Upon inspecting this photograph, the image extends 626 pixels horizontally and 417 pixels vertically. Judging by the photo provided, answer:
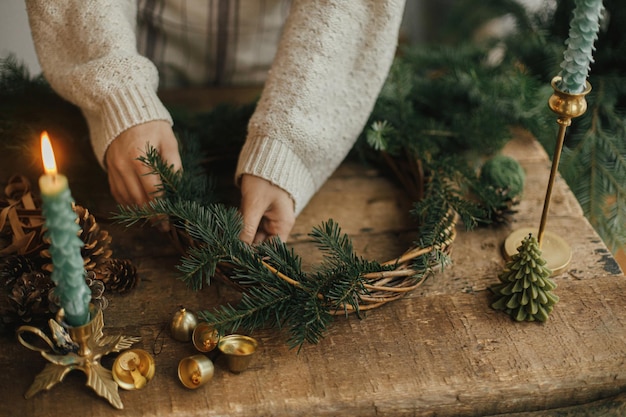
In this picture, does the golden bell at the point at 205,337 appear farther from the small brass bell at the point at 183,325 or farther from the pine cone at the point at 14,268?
the pine cone at the point at 14,268

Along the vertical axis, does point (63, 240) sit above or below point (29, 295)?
above

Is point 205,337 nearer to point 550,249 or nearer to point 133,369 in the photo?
point 133,369

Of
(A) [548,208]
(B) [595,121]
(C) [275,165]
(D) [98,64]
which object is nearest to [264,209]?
(C) [275,165]

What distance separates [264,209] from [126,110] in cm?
22

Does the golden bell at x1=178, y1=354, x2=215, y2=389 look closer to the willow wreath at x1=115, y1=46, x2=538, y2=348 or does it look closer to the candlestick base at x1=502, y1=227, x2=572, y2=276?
the willow wreath at x1=115, y1=46, x2=538, y2=348

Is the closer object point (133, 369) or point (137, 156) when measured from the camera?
point (133, 369)

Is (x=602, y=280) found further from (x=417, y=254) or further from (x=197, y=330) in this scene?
(x=197, y=330)

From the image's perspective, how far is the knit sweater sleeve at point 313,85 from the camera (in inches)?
33.7

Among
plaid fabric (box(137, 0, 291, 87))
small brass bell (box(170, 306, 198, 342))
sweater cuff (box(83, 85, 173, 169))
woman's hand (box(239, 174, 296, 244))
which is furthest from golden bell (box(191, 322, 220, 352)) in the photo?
plaid fabric (box(137, 0, 291, 87))

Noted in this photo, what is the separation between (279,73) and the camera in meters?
0.88

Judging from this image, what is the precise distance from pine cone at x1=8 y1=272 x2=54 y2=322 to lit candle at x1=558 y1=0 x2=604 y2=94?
631 mm

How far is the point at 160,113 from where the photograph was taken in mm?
847

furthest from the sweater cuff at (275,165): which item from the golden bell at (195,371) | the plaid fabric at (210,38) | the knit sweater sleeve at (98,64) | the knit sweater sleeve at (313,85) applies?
the plaid fabric at (210,38)

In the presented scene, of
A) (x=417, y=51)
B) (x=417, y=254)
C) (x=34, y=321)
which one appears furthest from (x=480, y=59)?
(x=34, y=321)
